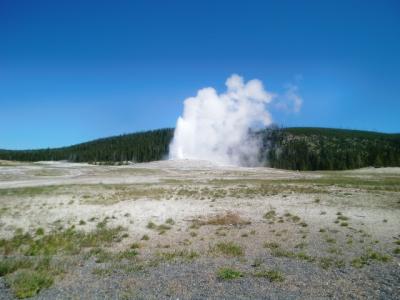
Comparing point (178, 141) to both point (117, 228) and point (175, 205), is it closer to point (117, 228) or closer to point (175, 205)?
point (175, 205)

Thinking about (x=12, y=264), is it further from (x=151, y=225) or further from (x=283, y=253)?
(x=283, y=253)

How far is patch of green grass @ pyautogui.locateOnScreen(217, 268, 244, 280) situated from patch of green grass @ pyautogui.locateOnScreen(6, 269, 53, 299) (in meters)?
5.52

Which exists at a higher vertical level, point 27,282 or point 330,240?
point 330,240

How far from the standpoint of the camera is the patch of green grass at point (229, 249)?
1363 centimetres

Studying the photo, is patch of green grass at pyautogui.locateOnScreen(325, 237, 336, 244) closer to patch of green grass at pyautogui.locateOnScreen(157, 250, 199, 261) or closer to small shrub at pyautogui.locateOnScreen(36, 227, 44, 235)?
patch of green grass at pyautogui.locateOnScreen(157, 250, 199, 261)

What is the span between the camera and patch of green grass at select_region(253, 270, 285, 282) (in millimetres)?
10292

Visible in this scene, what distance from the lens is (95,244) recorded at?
1566 centimetres

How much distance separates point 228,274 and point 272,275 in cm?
146

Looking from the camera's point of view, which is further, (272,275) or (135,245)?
(135,245)

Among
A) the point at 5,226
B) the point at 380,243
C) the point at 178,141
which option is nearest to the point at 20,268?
the point at 5,226

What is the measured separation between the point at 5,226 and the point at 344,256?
1925 centimetres

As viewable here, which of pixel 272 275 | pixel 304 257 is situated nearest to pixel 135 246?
pixel 272 275

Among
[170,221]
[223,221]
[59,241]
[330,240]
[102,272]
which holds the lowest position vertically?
[59,241]

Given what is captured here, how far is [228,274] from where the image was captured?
10727mm
